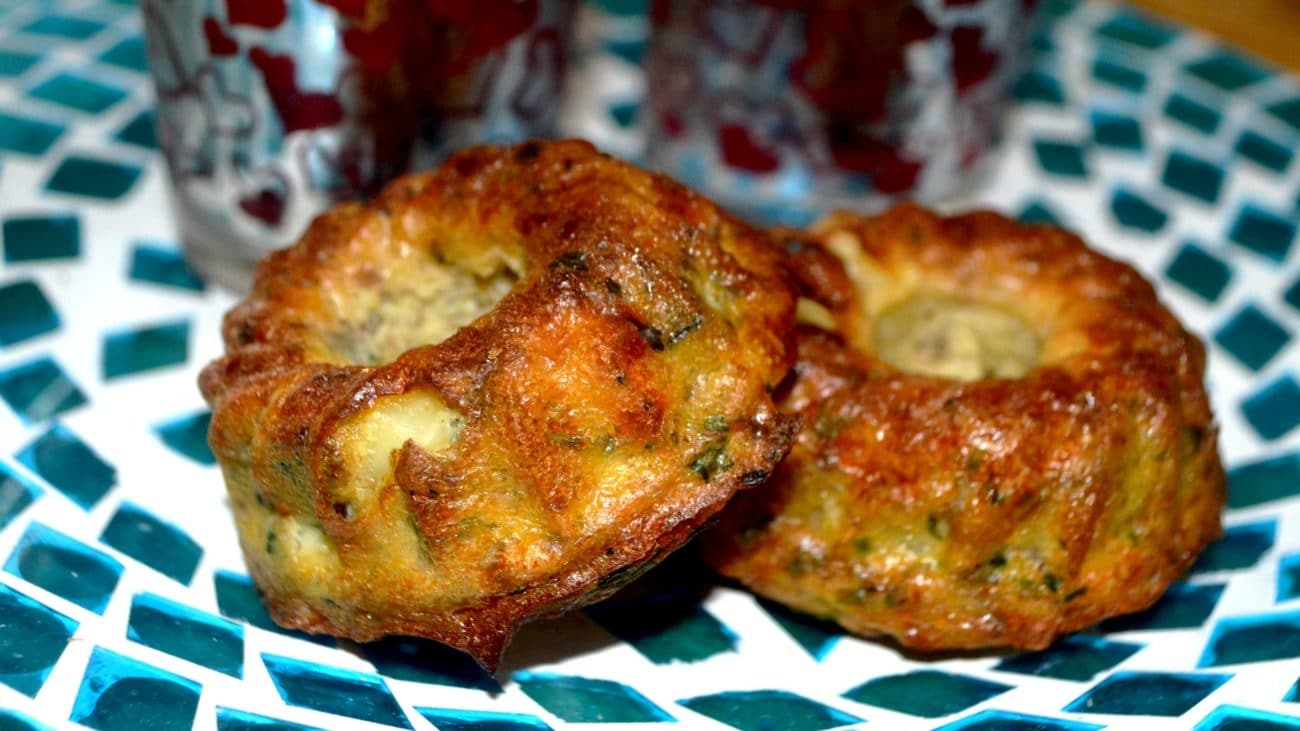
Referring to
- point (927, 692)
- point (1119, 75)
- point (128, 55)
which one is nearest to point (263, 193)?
point (128, 55)

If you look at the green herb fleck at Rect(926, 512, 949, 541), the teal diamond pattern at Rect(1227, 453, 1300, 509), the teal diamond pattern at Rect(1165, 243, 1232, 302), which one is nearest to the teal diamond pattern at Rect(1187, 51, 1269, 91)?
the teal diamond pattern at Rect(1165, 243, 1232, 302)

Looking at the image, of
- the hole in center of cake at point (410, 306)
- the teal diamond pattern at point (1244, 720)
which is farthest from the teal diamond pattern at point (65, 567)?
the teal diamond pattern at point (1244, 720)

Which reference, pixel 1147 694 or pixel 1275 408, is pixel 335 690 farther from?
pixel 1275 408

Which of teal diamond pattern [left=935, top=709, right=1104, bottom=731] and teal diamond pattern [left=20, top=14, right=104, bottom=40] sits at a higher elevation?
teal diamond pattern [left=20, top=14, right=104, bottom=40]

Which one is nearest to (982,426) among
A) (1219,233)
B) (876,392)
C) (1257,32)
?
(876,392)

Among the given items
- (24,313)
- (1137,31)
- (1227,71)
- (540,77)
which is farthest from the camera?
(1137,31)

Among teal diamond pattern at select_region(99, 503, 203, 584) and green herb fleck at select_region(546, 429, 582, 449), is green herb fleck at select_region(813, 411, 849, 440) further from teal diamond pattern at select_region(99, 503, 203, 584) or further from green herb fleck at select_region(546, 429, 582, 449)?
teal diamond pattern at select_region(99, 503, 203, 584)
